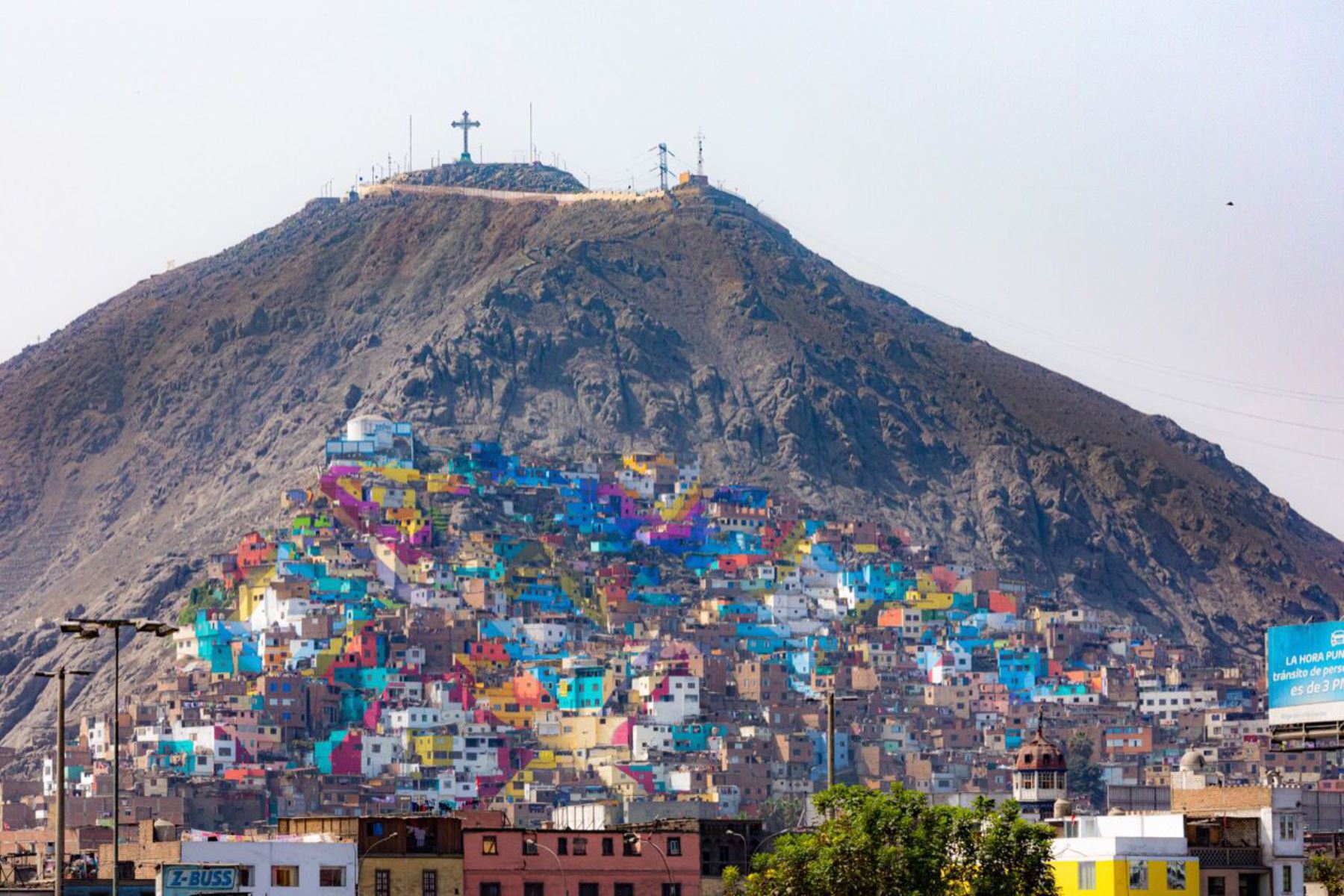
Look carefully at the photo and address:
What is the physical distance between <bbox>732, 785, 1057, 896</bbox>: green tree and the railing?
5.47m

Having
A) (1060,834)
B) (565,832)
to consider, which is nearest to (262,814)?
(565,832)

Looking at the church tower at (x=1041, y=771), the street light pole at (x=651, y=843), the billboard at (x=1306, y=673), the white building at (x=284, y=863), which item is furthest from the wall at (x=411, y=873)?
the church tower at (x=1041, y=771)

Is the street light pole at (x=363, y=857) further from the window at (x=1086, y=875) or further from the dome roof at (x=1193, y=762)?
the dome roof at (x=1193, y=762)

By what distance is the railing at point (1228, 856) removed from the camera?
6481cm

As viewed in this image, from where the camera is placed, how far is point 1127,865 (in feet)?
208

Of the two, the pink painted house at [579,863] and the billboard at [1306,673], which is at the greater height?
the billboard at [1306,673]

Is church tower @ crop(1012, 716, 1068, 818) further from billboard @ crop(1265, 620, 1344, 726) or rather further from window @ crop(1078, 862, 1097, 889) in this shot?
billboard @ crop(1265, 620, 1344, 726)

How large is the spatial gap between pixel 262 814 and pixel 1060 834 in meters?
127

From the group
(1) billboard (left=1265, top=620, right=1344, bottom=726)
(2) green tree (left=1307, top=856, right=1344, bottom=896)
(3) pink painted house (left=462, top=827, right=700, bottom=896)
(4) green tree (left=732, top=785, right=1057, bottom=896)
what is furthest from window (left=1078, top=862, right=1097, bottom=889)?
(3) pink painted house (left=462, top=827, right=700, bottom=896)

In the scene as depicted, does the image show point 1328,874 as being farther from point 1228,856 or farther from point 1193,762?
point 1228,856

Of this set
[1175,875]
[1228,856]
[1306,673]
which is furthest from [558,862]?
[1306,673]

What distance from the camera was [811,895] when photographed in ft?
195

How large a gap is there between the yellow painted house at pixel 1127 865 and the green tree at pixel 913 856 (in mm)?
3055

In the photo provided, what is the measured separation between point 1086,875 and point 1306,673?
1322cm
